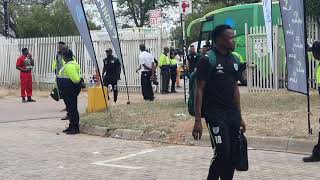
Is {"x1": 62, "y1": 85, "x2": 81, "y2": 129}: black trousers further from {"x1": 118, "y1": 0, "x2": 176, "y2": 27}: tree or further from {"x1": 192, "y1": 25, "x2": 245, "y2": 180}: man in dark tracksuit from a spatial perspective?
{"x1": 118, "y1": 0, "x2": 176, "y2": 27}: tree

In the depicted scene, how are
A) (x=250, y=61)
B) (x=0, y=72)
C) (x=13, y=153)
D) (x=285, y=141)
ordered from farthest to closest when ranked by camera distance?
1. (x=0, y=72)
2. (x=250, y=61)
3. (x=13, y=153)
4. (x=285, y=141)

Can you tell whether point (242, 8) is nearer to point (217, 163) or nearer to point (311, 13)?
point (311, 13)

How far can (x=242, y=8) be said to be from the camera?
27.1 m

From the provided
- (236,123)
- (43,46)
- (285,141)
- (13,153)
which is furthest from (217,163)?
(43,46)

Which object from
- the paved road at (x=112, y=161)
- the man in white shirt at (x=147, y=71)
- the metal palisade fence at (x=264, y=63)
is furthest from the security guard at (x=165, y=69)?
the paved road at (x=112, y=161)

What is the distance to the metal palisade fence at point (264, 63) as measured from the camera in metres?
18.9

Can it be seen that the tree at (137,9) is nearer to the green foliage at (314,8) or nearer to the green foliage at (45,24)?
the green foliage at (45,24)

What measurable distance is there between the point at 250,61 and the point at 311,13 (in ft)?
8.33

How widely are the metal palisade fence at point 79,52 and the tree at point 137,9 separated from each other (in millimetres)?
31054

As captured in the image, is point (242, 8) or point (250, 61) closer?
point (250, 61)

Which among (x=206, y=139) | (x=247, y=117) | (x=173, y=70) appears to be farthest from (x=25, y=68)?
(x=206, y=139)

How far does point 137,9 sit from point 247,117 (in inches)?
1884

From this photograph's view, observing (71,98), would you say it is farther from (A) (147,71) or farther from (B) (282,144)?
(A) (147,71)

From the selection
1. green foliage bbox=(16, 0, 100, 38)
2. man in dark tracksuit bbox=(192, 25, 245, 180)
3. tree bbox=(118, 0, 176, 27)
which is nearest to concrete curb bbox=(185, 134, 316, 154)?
A: man in dark tracksuit bbox=(192, 25, 245, 180)
